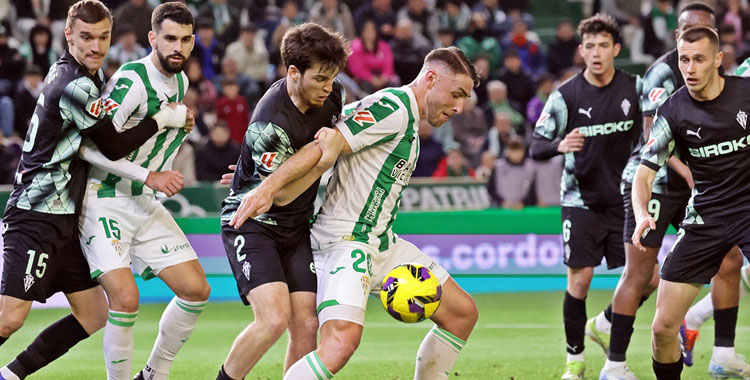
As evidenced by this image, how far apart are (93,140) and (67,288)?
3.34 feet

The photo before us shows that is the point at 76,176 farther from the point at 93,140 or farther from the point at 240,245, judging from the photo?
the point at 240,245

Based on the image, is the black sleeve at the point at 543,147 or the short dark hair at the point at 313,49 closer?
the short dark hair at the point at 313,49

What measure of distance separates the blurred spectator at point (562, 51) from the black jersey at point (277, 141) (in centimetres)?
1234

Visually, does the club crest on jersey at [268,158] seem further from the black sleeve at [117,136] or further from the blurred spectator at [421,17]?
the blurred spectator at [421,17]

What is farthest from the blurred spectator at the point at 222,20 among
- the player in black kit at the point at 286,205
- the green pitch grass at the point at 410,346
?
the player in black kit at the point at 286,205

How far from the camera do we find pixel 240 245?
222 inches

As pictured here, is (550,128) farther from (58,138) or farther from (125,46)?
(125,46)

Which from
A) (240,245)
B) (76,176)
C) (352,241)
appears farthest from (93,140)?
(352,241)

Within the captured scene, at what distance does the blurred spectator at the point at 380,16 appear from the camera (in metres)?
17.0

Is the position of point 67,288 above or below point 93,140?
below

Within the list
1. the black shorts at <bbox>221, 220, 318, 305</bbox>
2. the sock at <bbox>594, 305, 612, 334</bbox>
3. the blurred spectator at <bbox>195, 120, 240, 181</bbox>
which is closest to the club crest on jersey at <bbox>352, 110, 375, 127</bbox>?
the black shorts at <bbox>221, 220, 318, 305</bbox>

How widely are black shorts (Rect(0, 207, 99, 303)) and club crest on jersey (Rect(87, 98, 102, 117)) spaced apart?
0.68 m

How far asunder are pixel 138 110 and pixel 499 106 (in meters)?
10.6

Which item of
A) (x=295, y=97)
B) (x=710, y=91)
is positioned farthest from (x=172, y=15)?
(x=710, y=91)
